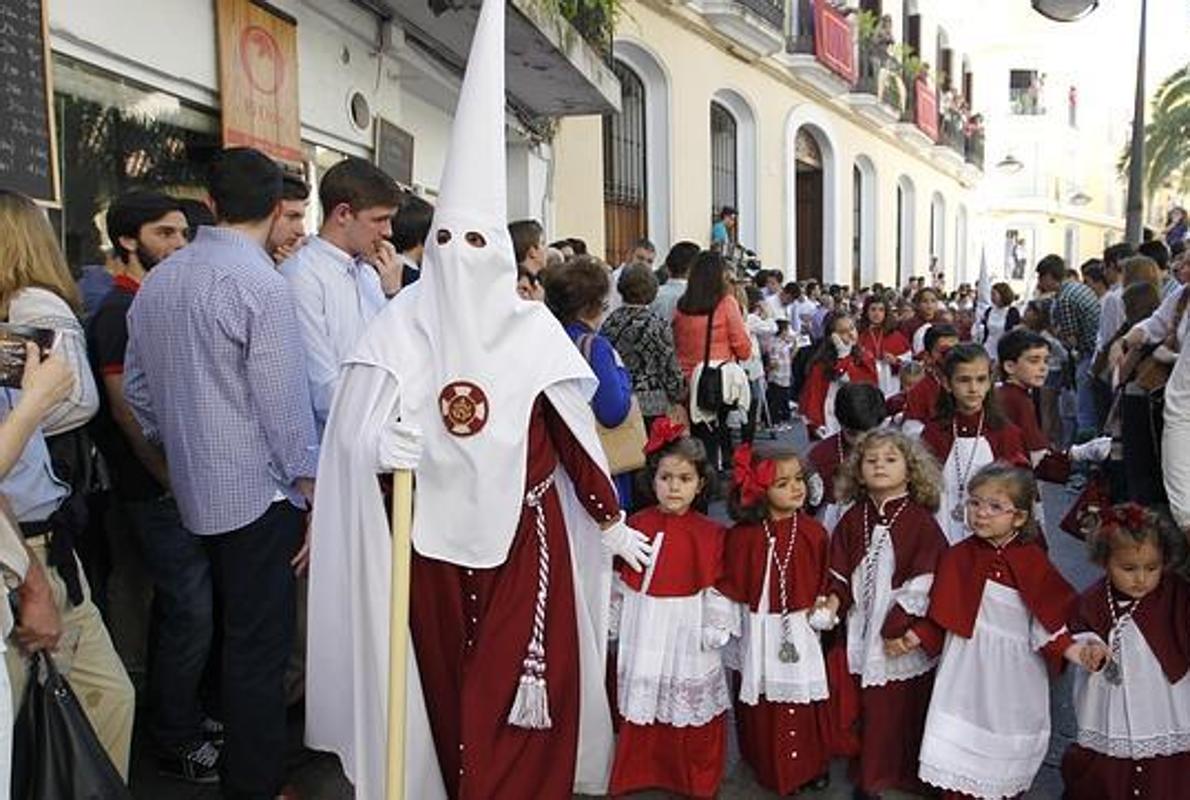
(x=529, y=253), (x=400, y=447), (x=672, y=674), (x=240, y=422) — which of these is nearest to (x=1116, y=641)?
(x=672, y=674)

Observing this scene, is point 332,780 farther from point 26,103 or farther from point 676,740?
point 26,103

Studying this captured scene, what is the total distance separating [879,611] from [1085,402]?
569 cm

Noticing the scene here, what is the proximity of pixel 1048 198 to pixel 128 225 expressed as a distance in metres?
38.4

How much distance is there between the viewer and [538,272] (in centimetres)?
500

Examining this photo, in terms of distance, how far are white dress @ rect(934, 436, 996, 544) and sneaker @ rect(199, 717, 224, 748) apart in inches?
109

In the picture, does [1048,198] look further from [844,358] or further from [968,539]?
[968,539]

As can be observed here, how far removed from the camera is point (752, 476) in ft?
11.9

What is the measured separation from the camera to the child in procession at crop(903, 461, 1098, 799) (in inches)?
133

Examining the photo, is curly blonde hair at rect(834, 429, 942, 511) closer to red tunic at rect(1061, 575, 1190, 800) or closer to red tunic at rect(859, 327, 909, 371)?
red tunic at rect(1061, 575, 1190, 800)

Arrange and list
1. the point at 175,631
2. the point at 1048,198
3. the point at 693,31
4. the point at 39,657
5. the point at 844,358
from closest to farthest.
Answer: the point at 39,657
the point at 175,631
the point at 844,358
the point at 693,31
the point at 1048,198

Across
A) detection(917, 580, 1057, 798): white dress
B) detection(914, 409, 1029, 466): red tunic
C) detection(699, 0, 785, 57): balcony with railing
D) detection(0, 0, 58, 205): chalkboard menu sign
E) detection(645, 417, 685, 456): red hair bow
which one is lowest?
detection(917, 580, 1057, 798): white dress

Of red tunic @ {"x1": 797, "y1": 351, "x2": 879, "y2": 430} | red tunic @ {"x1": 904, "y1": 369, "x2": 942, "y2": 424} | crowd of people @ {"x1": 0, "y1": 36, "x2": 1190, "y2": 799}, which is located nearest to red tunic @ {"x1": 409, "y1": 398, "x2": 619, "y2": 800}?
crowd of people @ {"x1": 0, "y1": 36, "x2": 1190, "y2": 799}

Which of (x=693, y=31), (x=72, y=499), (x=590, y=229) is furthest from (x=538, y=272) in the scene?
(x=693, y=31)

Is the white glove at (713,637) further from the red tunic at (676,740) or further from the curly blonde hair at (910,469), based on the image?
the curly blonde hair at (910,469)
